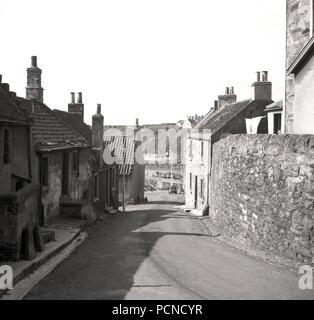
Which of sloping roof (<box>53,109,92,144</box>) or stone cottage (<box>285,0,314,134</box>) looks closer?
stone cottage (<box>285,0,314,134</box>)

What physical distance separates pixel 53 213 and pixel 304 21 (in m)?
14.4

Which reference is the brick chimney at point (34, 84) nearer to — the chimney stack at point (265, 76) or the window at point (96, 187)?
the window at point (96, 187)

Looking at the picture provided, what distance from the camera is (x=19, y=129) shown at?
593 inches

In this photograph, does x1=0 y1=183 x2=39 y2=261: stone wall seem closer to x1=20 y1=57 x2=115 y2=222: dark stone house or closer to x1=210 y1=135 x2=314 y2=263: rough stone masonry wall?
x1=20 y1=57 x2=115 y2=222: dark stone house

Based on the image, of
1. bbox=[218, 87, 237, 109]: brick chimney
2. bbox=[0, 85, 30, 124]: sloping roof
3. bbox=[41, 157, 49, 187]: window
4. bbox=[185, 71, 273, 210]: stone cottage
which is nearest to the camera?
bbox=[0, 85, 30, 124]: sloping roof

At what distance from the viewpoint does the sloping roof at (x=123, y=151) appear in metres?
36.4

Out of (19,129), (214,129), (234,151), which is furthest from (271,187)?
(214,129)

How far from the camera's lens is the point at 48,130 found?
20250 mm

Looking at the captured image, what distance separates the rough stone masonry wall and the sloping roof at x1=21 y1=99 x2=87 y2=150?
336 inches

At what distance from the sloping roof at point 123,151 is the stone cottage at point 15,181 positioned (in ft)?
63.0

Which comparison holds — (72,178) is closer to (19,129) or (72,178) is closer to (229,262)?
(19,129)

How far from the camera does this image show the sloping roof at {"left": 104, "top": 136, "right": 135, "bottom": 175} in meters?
36.4

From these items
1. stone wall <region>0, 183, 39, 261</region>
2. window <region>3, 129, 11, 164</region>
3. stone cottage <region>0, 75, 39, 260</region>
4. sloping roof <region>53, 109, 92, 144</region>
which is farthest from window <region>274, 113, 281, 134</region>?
stone wall <region>0, 183, 39, 261</region>
